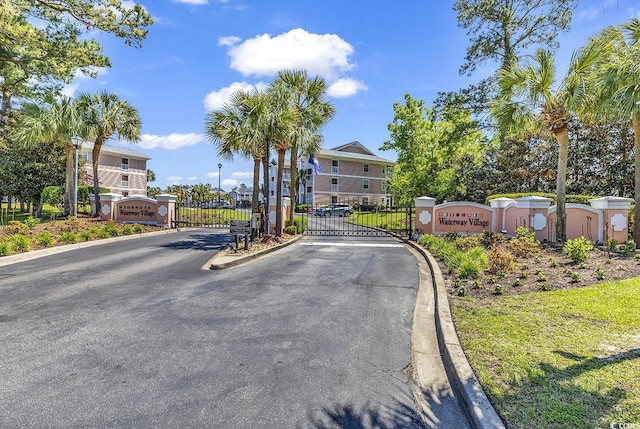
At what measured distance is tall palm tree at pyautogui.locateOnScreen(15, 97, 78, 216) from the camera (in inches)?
685

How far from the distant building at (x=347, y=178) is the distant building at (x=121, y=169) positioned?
1806cm

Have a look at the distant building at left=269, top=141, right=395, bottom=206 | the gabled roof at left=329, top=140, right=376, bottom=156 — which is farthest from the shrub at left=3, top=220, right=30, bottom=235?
the gabled roof at left=329, top=140, right=376, bottom=156

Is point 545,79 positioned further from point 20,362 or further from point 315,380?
point 20,362

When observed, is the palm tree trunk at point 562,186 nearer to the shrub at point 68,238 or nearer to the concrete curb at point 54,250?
the concrete curb at point 54,250

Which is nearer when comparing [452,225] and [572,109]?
[572,109]

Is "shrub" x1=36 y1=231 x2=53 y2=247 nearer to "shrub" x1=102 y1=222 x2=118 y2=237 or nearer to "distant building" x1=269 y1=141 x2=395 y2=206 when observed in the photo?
"shrub" x1=102 y1=222 x2=118 y2=237

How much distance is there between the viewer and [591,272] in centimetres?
731

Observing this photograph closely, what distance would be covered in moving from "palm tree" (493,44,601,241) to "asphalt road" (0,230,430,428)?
737cm

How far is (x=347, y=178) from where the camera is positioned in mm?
50875

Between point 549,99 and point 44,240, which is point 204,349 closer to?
point 44,240

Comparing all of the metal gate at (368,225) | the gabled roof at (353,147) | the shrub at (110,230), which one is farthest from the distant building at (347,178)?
the shrub at (110,230)

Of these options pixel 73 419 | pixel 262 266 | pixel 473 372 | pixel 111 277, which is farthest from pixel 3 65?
pixel 473 372

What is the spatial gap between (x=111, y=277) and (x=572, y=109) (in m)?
13.5

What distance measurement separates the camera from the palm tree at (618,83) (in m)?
8.77
